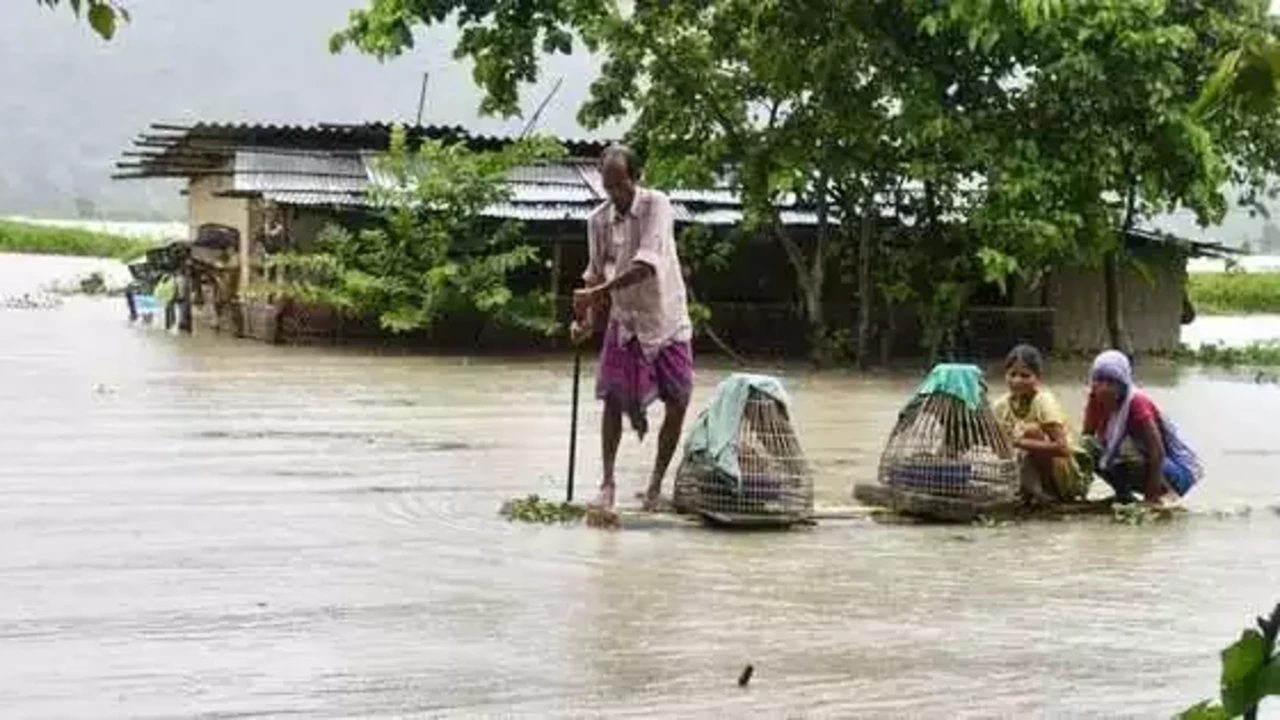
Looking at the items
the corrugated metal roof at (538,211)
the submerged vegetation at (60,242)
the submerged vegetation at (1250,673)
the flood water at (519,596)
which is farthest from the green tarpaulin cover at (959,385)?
the submerged vegetation at (60,242)

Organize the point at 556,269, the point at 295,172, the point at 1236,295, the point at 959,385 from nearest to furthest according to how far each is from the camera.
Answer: the point at 959,385
the point at 295,172
the point at 556,269
the point at 1236,295

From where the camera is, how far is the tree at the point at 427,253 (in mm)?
20859

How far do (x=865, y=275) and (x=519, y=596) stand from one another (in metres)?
15.1

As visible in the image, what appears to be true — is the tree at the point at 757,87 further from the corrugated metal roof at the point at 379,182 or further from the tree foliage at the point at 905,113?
the corrugated metal roof at the point at 379,182

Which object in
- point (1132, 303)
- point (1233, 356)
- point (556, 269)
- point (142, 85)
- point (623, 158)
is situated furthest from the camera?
point (142, 85)

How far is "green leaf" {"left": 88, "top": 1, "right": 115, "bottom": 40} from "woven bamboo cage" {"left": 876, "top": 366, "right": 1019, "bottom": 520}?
6440 millimetres

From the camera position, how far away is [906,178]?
67.6 feet

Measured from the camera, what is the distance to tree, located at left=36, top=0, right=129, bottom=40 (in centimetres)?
225

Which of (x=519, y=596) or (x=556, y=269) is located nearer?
(x=519, y=596)

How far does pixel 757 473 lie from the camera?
8.14 m

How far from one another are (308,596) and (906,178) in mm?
15056

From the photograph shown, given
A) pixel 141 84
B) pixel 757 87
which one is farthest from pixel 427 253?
pixel 141 84

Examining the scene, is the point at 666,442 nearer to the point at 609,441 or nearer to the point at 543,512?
the point at 609,441

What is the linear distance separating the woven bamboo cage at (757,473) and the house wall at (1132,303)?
55.9 feet
